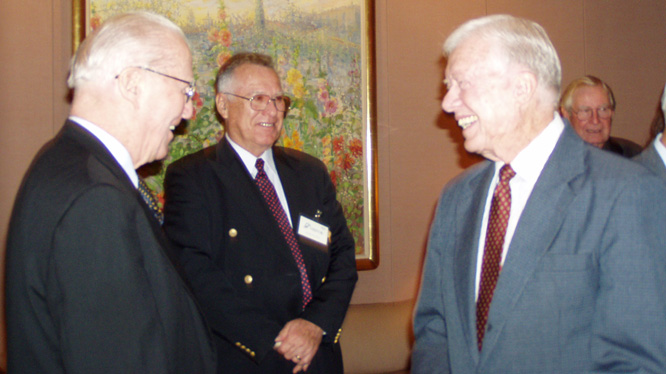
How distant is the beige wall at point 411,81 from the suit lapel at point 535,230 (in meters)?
2.29

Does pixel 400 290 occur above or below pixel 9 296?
below

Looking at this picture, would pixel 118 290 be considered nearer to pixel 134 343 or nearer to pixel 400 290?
pixel 134 343

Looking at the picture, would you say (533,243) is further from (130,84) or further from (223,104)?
(223,104)

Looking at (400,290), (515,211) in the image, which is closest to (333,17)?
(400,290)

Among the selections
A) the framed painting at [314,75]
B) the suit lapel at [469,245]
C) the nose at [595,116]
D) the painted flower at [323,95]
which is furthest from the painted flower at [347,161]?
the suit lapel at [469,245]

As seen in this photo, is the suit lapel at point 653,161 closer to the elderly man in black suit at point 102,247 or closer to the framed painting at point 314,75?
the elderly man in black suit at point 102,247

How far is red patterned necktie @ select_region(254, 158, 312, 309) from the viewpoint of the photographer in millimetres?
2490

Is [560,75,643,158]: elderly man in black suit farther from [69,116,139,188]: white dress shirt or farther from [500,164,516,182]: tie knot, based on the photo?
[69,116,139,188]: white dress shirt

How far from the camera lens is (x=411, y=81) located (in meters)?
3.88

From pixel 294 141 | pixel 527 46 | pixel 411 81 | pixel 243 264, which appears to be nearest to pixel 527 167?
pixel 527 46

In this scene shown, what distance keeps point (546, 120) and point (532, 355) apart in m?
0.67

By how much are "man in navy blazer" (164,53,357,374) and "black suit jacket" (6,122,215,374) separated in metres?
0.95

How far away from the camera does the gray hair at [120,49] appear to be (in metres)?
1.46

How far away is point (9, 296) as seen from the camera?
Result: 1315 millimetres
